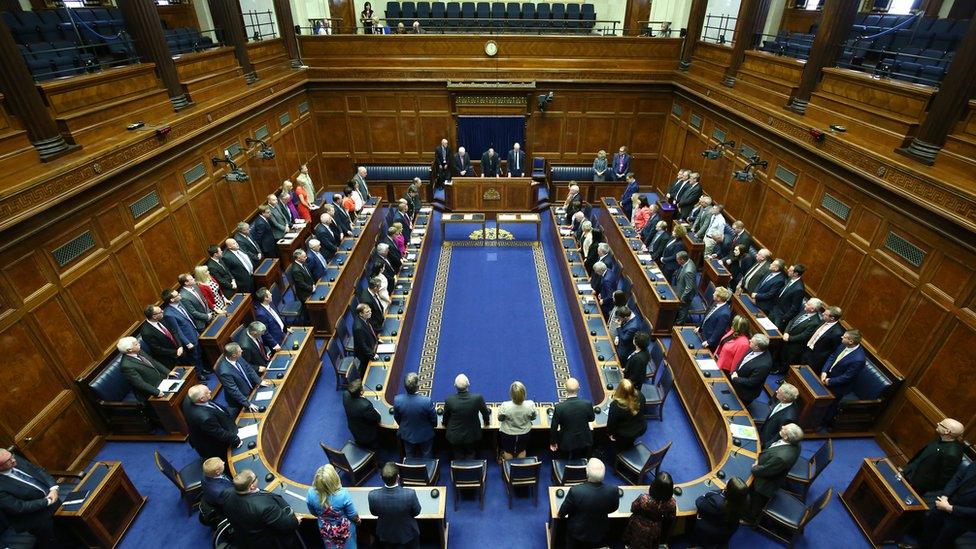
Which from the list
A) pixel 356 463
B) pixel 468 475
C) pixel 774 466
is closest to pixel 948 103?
pixel 774 466

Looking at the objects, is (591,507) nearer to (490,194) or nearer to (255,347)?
(255,347)

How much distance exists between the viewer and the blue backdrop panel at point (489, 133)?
45.2 ft

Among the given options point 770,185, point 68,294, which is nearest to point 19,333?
point 68,294

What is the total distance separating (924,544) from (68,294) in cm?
992

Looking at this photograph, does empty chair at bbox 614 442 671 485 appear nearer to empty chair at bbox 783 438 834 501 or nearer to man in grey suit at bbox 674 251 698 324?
empty chair at bbox 783 438 834 501

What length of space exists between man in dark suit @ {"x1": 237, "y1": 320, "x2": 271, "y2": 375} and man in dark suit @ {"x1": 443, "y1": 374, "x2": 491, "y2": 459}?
9.31ft

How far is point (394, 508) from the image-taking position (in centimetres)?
404

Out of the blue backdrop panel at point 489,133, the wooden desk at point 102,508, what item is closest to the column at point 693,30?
the blue backdrop panel at point 489,133

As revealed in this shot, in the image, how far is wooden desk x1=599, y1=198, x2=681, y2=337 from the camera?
308 inches

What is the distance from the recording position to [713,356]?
6.53 metres

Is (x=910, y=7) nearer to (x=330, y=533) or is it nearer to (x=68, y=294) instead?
(x=330, y=533)

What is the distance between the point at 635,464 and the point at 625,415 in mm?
678

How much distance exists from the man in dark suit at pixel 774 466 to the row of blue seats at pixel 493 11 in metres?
14.8

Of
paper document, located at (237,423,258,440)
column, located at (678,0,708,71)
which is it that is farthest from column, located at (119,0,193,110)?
column, located at (678,0,708,71)
